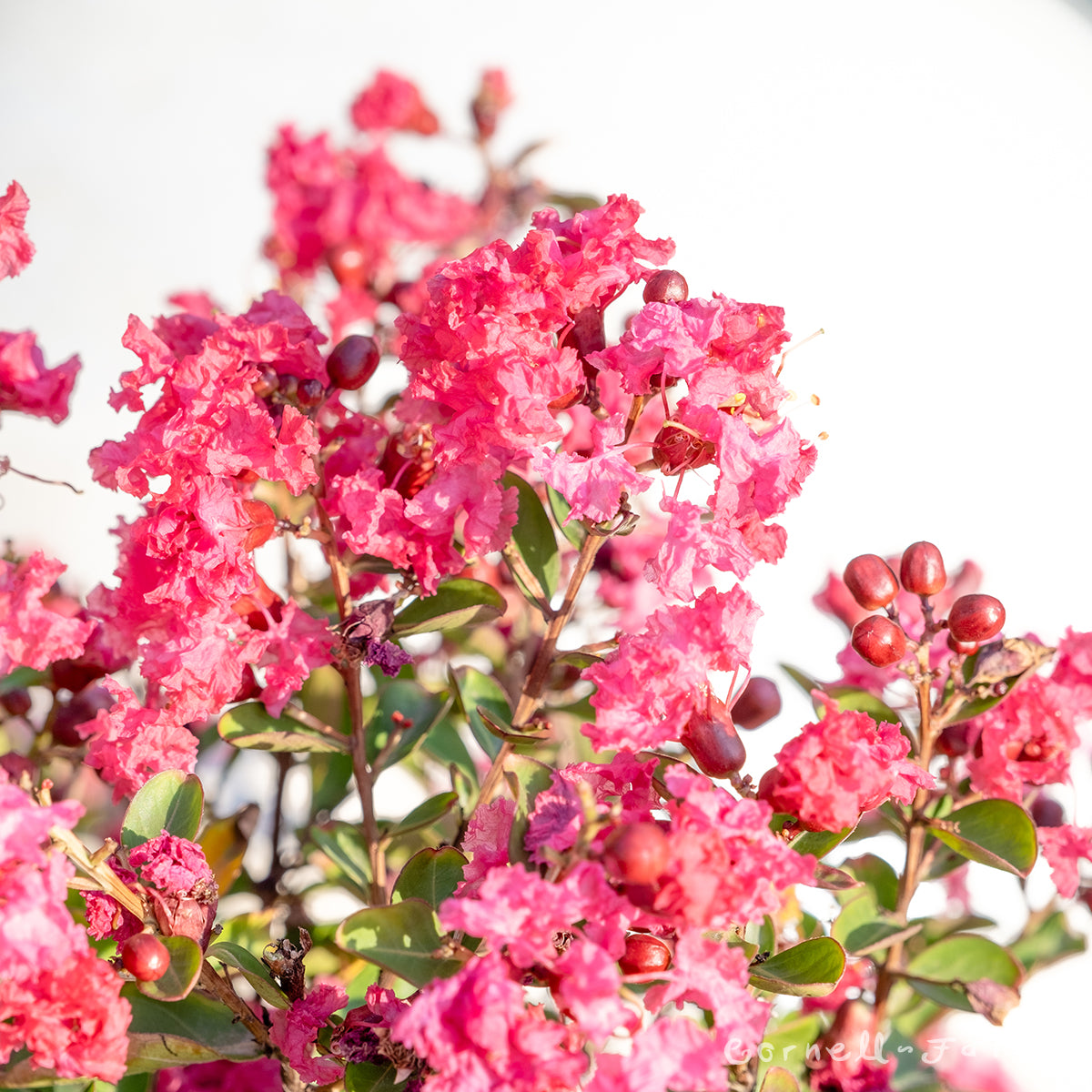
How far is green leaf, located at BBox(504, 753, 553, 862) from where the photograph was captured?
690 mm

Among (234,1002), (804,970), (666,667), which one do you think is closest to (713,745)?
(666,667)

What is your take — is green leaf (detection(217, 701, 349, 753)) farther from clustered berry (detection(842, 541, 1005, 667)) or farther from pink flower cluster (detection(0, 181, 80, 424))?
clustered berry (detection(842, 541, 1005, 667))

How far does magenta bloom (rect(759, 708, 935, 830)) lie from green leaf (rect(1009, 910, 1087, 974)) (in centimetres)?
63

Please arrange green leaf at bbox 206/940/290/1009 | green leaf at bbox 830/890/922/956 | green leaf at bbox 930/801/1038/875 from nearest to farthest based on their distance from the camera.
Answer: green leaf at bbox 206/940/290/1009 < green leaf at bbox 930/801/1038/875 < green leaf at bbox 830/890/922/956

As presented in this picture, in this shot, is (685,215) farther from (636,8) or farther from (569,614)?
(569,614)

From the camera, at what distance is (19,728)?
138 centimetres

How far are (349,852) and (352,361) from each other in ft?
1.54

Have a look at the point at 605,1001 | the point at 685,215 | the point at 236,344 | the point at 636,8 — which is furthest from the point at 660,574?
the point at 636,8

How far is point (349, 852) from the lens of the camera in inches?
41.6

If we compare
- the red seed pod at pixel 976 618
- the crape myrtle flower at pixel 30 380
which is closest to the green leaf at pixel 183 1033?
the crape myrtle flower at pixel 30 380

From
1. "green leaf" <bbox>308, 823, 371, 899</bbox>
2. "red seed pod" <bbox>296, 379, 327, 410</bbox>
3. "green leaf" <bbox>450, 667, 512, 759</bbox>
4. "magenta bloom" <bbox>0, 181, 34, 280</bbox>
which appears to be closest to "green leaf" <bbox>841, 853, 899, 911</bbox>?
"green leaf" <bbox>450, 667, 512, 759</bbox>

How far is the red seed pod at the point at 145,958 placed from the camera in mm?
714

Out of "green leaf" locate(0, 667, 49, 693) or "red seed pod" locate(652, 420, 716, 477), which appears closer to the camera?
"red seed pod" locate(652, 420, 716, 477)

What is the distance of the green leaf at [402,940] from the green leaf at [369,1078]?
0.31 feet
